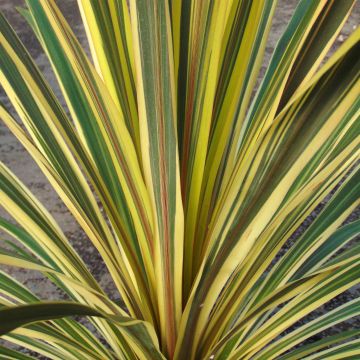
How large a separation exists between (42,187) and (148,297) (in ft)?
3.34

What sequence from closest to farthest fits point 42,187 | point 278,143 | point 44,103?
1. point 278,143
2. point 44,103
3. point 42,187

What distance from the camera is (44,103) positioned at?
0.66m

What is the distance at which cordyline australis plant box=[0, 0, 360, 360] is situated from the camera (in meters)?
0.55

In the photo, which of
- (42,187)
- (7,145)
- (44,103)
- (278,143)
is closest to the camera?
(278,143)

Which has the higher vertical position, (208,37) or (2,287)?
(208,37)

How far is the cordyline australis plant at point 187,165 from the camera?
0.55m

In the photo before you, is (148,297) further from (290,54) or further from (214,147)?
(290,54)

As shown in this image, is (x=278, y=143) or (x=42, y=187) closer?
(x=278, y=143)

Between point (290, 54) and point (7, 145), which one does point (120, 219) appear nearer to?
point (290, 54)

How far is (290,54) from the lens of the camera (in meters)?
0.63

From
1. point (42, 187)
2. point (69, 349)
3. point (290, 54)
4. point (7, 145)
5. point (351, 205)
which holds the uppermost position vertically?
point (7, 145)

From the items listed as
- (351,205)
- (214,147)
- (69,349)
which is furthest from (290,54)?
(69,349)

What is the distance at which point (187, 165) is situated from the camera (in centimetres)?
66

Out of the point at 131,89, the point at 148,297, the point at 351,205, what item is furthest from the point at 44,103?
the point at 351,205
